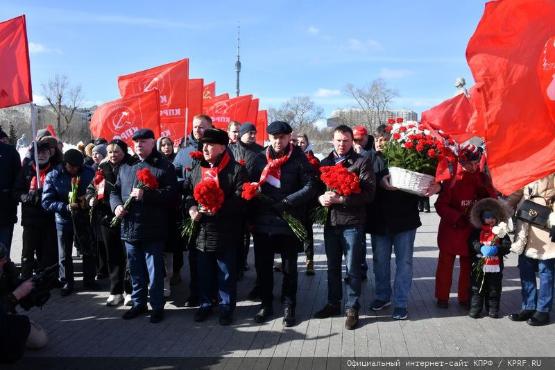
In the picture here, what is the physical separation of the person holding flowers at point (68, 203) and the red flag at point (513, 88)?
17.3ft

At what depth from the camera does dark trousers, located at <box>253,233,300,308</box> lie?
5.68 metres

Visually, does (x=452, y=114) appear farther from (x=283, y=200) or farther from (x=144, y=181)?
(x=144, y=181)

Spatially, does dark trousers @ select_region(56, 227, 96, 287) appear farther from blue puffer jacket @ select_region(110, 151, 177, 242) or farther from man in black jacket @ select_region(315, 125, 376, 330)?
man in black jacket @ select_region(315, 125, 376, 330)

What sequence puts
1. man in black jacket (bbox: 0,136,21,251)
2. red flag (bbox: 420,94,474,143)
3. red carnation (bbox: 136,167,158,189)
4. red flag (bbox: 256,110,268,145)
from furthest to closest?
red flag (bbox: 256,110,268,145) < red flag (bbox: 420,94,474,143) < man in black jacket (bbox: 0,136,21,251) < red carnation (bbox: 136,167,158,189)

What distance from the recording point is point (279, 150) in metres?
5.71

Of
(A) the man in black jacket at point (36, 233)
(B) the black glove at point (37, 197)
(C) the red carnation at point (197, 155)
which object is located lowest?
(A) the man in black jacket at point (36, 233)

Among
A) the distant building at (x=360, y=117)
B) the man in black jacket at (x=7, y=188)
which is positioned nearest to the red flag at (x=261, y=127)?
the man in black jacket at (x=7, y=188)

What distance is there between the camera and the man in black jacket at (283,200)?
5613mm

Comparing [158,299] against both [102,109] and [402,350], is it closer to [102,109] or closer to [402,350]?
[402,350]

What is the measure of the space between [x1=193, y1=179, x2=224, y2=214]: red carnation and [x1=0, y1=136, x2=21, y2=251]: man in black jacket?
2.70 m

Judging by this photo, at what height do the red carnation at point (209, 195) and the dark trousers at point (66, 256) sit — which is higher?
the red carnation at point (209, 195)

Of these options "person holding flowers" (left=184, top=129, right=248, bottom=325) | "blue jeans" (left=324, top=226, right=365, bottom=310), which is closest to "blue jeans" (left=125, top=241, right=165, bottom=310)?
"person holding flowers" (left=184, top=129, right=248, bottom=325)

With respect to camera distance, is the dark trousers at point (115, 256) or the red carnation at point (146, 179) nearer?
the red carnation at point (146, 179)

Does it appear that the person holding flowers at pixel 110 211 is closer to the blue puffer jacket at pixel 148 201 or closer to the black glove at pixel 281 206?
the blue puffer jacket at pixel 148 201
